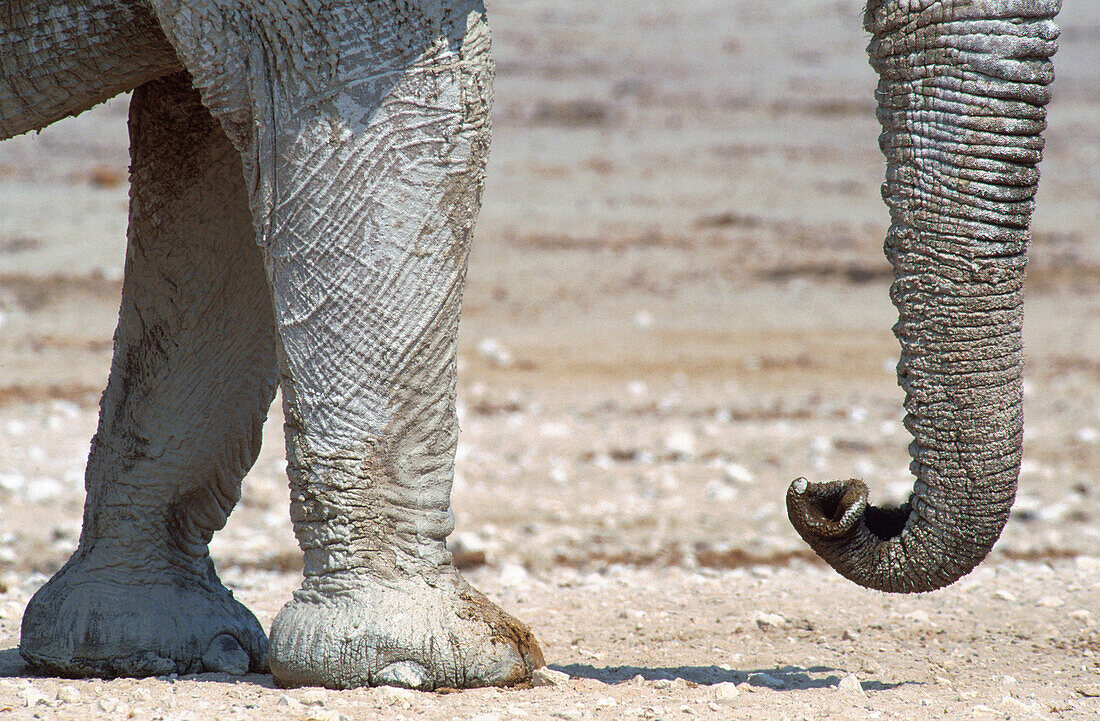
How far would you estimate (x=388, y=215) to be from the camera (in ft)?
9.42

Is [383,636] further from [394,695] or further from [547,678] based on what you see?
[547,678]

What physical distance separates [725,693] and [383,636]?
2.57 feet

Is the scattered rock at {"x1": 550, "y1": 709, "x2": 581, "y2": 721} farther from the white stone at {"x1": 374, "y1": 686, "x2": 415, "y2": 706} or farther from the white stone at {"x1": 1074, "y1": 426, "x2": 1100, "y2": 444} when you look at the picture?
the white stone at {"x1": 1074, "y1": 426, "x2": 1100, "y2": 444}

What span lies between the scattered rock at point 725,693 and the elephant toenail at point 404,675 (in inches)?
26.1

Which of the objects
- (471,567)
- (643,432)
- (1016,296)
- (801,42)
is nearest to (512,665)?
(1016,296)

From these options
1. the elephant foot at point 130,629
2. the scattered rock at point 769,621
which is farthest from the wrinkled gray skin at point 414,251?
the scattered rock at point 769,621

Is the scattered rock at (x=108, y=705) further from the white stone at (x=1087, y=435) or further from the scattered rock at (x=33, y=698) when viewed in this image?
the white stone at (x=1087, y=435)

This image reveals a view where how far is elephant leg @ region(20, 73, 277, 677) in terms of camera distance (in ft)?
11.6

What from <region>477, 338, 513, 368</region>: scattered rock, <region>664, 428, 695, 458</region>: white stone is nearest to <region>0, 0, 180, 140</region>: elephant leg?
<region>664, 428, 695, 458</region>: white stone

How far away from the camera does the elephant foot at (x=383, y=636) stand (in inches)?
117

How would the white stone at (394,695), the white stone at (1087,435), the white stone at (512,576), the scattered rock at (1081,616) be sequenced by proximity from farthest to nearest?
the white stone at (1087,435) < the white stone at (512,576) < the scattered rock at (1081,616) < the white stone at (394,695)

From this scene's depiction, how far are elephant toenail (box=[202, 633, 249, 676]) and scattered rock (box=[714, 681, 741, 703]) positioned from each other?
1173 millimetres

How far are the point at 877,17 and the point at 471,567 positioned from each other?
3600mm

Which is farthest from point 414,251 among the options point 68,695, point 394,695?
point 68,695
